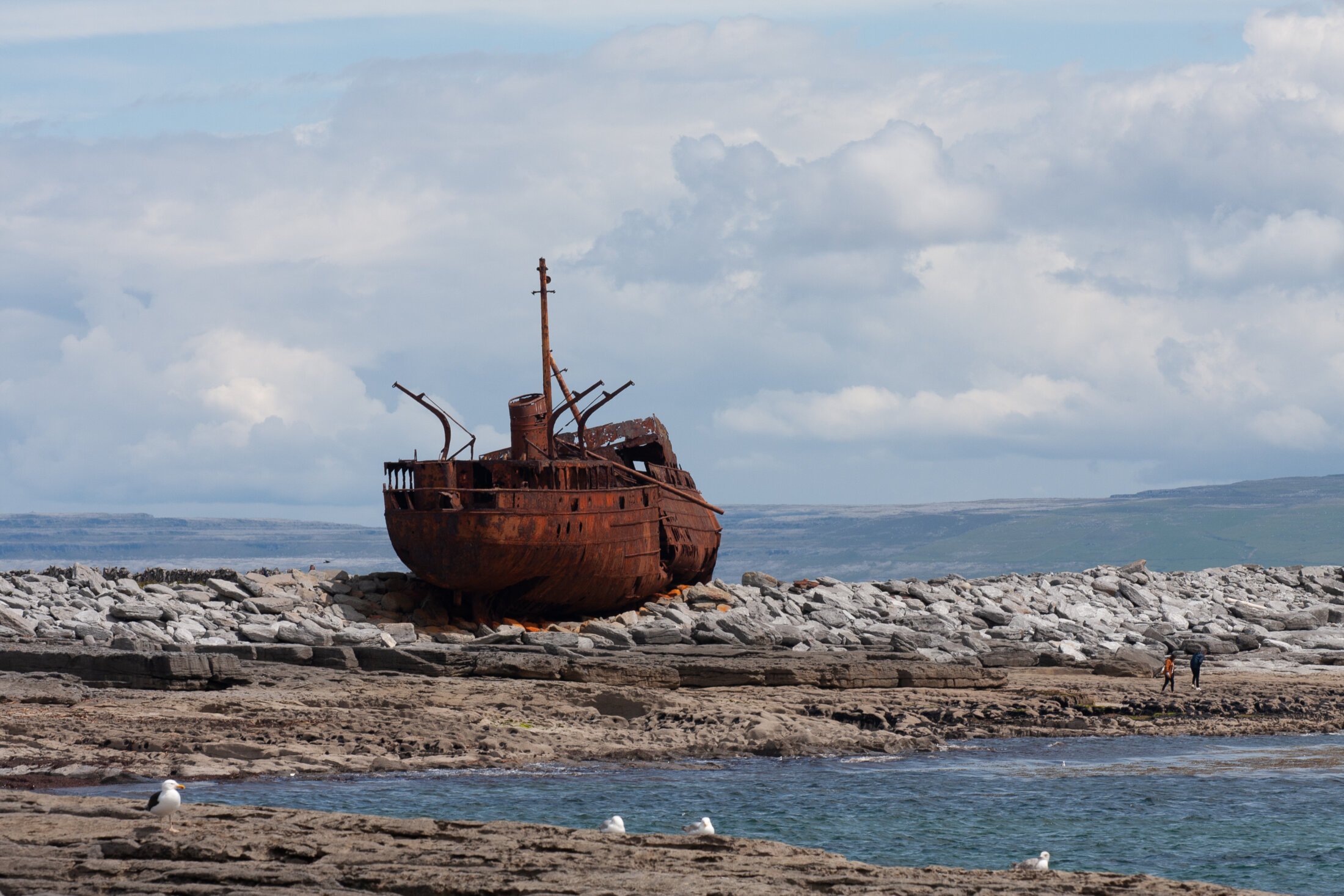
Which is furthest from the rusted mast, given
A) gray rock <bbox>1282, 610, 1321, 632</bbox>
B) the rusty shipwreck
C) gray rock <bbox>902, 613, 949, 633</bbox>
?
gray rock <bbox>1282, 610, 1321, 632</bbox>

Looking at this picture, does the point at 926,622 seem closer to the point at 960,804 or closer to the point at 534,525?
the point at 534,525

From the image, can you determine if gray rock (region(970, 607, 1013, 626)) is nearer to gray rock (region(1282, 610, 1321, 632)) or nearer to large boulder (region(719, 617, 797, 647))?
large boulder (region(719, 617, 797, 647))

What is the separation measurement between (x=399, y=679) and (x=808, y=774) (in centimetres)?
692

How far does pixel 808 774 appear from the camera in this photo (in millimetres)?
16469

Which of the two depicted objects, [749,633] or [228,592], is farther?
[228,592]

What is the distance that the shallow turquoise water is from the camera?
1273cm

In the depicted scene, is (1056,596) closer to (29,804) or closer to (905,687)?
(905,687)

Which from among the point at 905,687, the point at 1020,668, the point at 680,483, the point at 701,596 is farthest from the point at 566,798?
the point at 680,483

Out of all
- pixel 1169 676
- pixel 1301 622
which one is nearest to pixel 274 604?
pixel 1169 676

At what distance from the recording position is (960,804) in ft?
48.7

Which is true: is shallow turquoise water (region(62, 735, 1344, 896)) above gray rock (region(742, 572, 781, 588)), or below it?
below

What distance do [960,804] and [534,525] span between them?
1535cm

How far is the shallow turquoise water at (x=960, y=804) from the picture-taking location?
501 inches

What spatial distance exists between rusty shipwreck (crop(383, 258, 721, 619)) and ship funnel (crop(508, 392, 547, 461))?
3 cm
